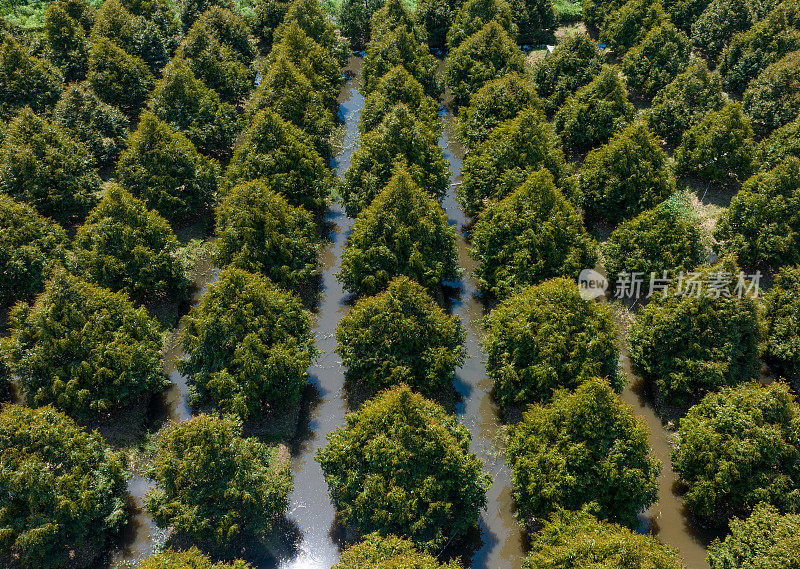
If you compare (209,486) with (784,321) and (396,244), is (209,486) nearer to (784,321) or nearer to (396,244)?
(396,244)

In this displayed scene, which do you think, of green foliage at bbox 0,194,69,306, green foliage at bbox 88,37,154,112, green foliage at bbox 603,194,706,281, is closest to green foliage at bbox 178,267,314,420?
green foliage at bbox 0,194,69,306

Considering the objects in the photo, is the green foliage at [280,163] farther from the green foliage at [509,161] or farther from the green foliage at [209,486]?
the green foliage at [209,486]

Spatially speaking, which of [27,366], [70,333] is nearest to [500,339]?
[70,333]

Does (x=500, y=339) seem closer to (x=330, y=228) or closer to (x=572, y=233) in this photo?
(x=572, y=233)

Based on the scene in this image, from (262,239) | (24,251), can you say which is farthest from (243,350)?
(24,251)

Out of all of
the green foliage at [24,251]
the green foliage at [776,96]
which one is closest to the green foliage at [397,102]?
the green foliage at [24,251]

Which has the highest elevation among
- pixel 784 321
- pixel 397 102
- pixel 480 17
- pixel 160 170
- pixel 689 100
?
pixel 480 17
